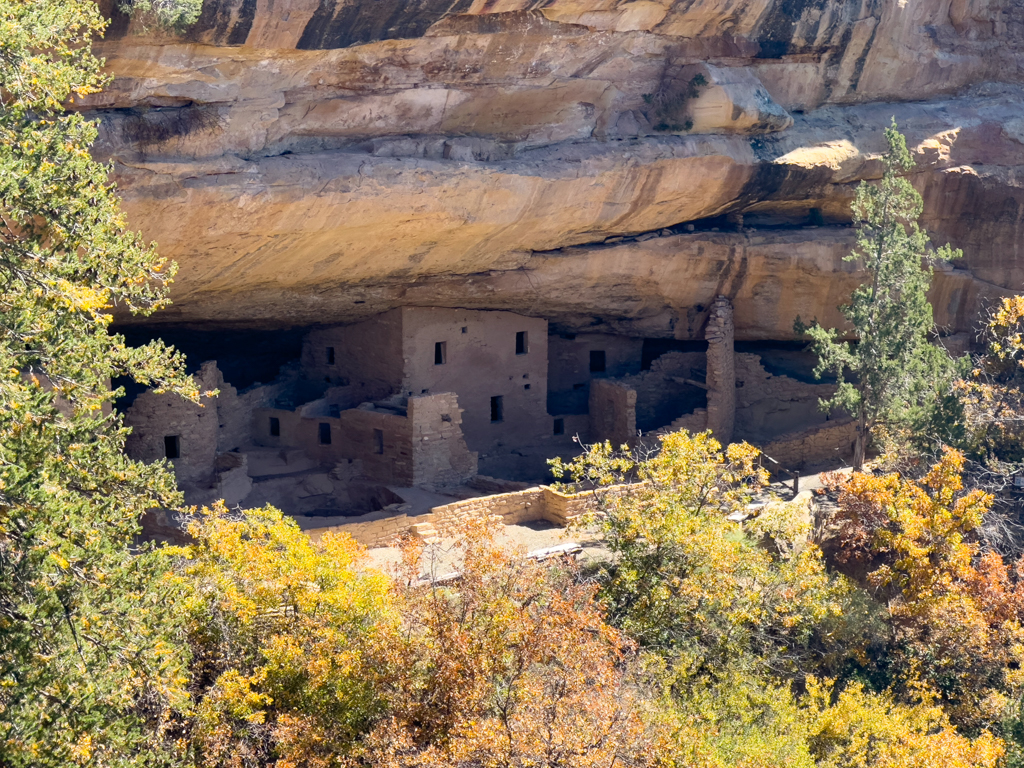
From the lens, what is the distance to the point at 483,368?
866 inches

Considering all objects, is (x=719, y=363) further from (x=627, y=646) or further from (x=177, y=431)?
(x=177, y=431)

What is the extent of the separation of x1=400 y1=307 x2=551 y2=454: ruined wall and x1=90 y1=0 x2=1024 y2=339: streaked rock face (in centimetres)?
52

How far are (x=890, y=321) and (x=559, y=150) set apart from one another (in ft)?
20.3

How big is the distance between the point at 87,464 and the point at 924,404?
13.6m

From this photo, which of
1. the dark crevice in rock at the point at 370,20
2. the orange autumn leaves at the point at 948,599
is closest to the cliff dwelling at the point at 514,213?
the dark crevice in rock at the point at 370,20

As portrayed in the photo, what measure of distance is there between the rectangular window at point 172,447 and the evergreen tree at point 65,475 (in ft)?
24.0

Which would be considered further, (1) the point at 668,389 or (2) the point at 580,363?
(2) the point at 580,363

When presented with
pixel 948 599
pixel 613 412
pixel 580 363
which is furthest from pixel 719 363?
pixel 948 599

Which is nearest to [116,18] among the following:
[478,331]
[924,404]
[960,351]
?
[478,331]

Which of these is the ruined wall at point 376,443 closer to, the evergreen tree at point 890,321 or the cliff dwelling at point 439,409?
the cliff dwelling at point 439,409

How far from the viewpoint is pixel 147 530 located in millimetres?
16578

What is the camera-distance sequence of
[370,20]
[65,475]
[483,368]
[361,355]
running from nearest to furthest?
[65,475], [370,20], [361,355], [483,368]

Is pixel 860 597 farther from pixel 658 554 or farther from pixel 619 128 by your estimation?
pixel 619 128

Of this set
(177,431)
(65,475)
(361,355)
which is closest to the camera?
(65,475)
